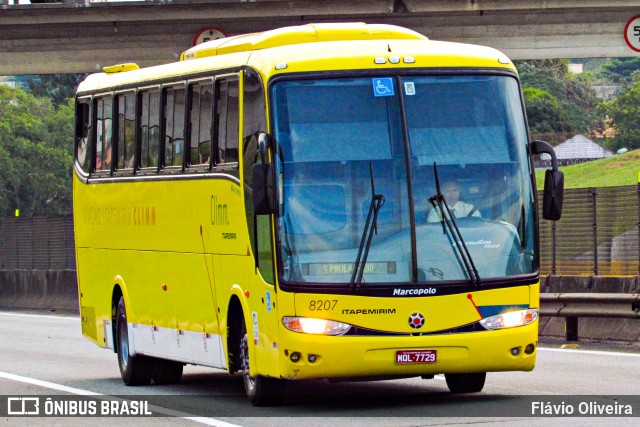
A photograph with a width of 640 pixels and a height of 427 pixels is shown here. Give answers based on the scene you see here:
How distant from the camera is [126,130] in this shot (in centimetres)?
1803

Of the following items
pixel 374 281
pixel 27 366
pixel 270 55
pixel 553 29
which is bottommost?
pixel 27 366

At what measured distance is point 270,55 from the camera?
13.8 metres

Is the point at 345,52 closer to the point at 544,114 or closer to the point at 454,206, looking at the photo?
the point at 454,206

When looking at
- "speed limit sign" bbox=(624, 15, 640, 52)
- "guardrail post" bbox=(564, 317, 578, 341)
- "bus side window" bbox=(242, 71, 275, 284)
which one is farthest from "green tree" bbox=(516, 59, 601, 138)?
"bus side window" bbox=(242, 71, 275, 284)

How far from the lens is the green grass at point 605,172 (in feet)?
200

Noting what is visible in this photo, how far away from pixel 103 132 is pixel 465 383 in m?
6.28

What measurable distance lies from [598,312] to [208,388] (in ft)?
20.9

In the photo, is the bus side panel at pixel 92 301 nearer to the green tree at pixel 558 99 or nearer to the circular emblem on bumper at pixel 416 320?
the circular emblem on bumper at pixel 416 320

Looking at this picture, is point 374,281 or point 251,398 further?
point 251,398

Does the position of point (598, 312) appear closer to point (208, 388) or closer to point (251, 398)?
point (208, 388)

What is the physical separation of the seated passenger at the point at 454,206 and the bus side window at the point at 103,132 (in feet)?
20.6

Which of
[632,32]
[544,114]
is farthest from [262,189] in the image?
[544,114]

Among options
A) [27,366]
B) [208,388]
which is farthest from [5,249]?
[208,388]

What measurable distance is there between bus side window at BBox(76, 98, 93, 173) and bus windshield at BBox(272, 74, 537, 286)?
262 inches
